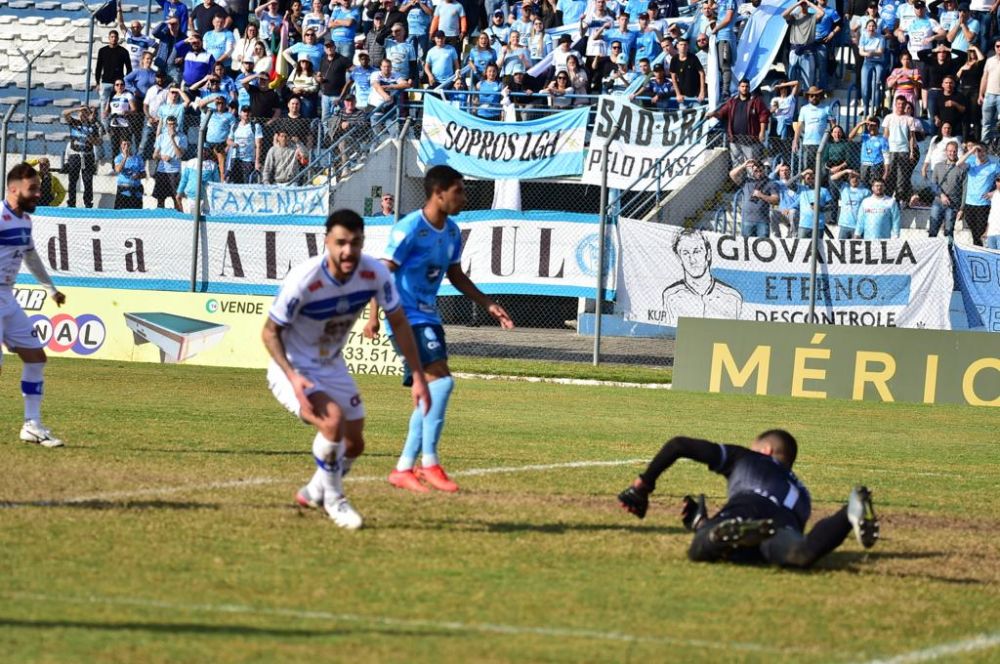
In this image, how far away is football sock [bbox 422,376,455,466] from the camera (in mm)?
11117

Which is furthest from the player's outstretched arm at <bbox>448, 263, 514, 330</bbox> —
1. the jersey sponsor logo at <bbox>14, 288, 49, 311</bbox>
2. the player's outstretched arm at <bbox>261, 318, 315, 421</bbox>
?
the jersey sponsor logo at <bbox>14, 288, 49, 311</bbox>

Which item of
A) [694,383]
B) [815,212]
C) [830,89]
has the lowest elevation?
[694,383]

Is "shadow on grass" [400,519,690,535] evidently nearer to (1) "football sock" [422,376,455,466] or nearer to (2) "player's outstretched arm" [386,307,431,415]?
(2) "player's outstretched arm" [386,307,431,415]

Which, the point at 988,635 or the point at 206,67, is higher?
the point at 206,67

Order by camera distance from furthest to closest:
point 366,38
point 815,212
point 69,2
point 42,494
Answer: point 69,2 < point 366,38 < point 815,212 < point 42,494

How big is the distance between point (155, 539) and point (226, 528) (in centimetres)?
55

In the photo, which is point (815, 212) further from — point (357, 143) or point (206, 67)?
point (206, 67)

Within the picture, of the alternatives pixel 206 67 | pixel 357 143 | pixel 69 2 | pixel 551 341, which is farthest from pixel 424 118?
pixel 69 2

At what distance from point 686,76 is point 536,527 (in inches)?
795

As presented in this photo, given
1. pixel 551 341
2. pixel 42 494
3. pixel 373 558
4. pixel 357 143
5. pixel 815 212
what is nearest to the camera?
pixel 373 558

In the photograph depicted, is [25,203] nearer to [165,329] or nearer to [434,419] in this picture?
[434,419]

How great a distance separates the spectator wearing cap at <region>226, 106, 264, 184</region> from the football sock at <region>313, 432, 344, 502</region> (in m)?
18.4

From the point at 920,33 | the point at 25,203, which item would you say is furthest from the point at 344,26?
the point at 25,203

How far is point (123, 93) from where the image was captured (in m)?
32.0
